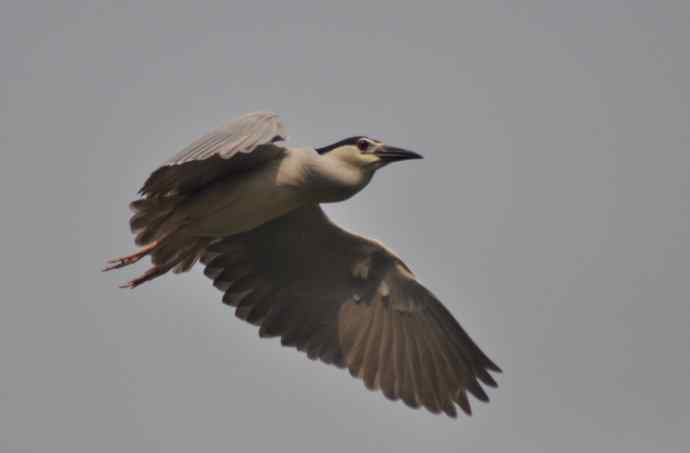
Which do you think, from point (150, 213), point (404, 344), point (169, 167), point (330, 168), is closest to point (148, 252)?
point (150, 213)

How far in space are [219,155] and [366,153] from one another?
1.55 m

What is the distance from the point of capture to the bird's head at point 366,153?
11000mm

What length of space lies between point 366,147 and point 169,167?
6.02 ft

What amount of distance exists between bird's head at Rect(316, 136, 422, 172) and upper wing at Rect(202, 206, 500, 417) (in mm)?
1481

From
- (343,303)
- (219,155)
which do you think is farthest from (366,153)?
(343,303)

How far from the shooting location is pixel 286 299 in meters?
12.4

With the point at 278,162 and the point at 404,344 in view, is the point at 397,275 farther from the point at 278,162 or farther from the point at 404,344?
the point at 278,162

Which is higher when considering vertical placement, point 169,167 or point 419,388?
point 169,167

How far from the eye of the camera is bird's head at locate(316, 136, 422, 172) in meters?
11.0

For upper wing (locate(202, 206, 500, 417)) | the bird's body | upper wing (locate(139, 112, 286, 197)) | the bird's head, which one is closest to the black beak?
the bird's head

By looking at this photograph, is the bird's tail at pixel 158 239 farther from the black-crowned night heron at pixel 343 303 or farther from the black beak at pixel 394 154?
the black beak at pixel 394 154

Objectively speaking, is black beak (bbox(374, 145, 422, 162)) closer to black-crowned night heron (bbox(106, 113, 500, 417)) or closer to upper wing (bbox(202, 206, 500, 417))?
black-crowned night heron (bbox(106, 113, 500, 417))

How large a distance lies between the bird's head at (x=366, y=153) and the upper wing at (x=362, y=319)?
1.48m

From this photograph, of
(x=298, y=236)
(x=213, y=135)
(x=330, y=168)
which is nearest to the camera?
(x=213, y=135)
